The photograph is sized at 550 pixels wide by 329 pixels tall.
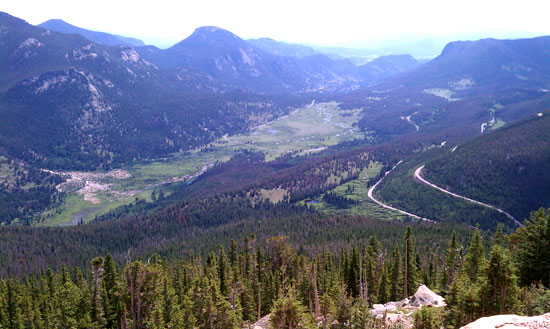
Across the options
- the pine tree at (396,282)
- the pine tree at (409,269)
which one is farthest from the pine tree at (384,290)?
the pine tree at (409,269)

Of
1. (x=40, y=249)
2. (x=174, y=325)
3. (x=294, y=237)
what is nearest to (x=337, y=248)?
(x=294, y=237)

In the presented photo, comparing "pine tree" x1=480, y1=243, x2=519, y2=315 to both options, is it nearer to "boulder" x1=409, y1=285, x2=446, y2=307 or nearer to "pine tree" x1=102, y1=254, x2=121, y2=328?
"boulder" x1=409, y1=285, x2=446, y2=307

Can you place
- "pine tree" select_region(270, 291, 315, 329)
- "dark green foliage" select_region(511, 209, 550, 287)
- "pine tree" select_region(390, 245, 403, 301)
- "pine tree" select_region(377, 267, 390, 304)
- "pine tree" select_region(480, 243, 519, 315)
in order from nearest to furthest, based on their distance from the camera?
1. "pine tree" select_region(270, 291, 315, 329)
2. "pine tree" select_region(480, 243, 519, 315)
3. "dark green foliage" select_region(511, 209, 550, 287)
4. "pine tree" select_region(377, 267, 390, 304)
5. "pine tree" select_region(390, 245, 403, 301)

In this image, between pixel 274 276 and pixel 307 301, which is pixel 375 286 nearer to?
pixel 307 301

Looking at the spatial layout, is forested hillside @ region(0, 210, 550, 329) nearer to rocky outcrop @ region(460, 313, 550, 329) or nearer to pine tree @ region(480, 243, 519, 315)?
pine tree @ region(480, 243, 519, 315)

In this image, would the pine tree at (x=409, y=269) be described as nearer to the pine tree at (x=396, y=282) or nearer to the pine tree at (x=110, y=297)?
the pine tree at (x=396, y=282)

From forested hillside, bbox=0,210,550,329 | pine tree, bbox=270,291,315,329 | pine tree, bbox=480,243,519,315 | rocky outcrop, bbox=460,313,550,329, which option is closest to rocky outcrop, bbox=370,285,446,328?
forested hillside, bbox=0,210,550,329

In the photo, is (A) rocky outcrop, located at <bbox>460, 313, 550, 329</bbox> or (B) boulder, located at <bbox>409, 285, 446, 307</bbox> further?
(B) boulder, located at <bbox>409, 285, 446, 307</bbox>

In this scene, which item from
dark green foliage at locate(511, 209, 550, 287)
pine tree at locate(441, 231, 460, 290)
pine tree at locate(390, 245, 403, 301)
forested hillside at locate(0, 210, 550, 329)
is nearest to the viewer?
forested hillside at locate(0, 210, 550, 329)

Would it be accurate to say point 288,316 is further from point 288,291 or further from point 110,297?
point 110,297

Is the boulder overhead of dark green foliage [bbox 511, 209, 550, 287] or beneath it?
beneath

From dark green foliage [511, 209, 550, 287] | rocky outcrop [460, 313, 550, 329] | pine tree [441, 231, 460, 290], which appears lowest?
pine tree [441, 231, 460, 290]
